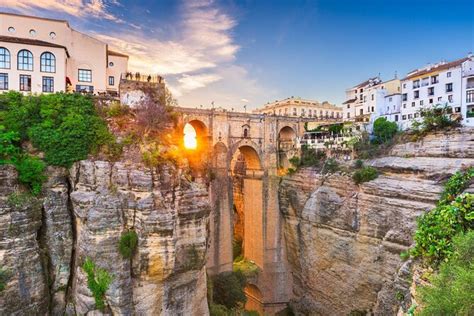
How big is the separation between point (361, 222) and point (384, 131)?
9187 millimetres

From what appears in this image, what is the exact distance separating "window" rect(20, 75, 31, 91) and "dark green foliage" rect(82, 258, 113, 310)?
13.9 metres

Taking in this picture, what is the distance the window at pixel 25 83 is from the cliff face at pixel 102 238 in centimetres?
988

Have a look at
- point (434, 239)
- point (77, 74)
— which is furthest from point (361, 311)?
point (77, 74)

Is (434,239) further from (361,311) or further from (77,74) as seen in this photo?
(77,74)

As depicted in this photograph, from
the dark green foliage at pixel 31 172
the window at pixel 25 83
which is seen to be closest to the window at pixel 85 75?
the window at pixel 25 83

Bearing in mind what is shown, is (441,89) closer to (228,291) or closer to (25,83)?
(228,291)

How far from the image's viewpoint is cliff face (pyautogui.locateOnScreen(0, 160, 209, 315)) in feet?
42.5

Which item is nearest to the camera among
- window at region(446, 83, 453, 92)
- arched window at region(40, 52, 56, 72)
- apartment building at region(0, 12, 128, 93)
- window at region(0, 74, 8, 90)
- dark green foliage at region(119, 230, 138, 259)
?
dark green foliage at region(119, 230, 138, 259)

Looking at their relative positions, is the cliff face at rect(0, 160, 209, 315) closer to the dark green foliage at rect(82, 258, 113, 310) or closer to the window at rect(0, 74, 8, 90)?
the dark green foliage at rect(82, 258, 113, 310)

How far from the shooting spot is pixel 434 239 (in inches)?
382

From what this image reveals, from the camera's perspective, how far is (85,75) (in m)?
23.7

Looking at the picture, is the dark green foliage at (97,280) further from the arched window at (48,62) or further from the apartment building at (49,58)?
the arched window at (48,62)

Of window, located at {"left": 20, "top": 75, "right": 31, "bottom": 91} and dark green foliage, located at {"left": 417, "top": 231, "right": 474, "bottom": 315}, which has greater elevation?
window, located at {"left": 20, "top": 75, "right": 31, "bottom": 91}

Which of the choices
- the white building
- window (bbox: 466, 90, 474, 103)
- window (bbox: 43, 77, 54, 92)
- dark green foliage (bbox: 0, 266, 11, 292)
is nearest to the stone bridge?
window (bbox: 43, 77, 54, 92)
